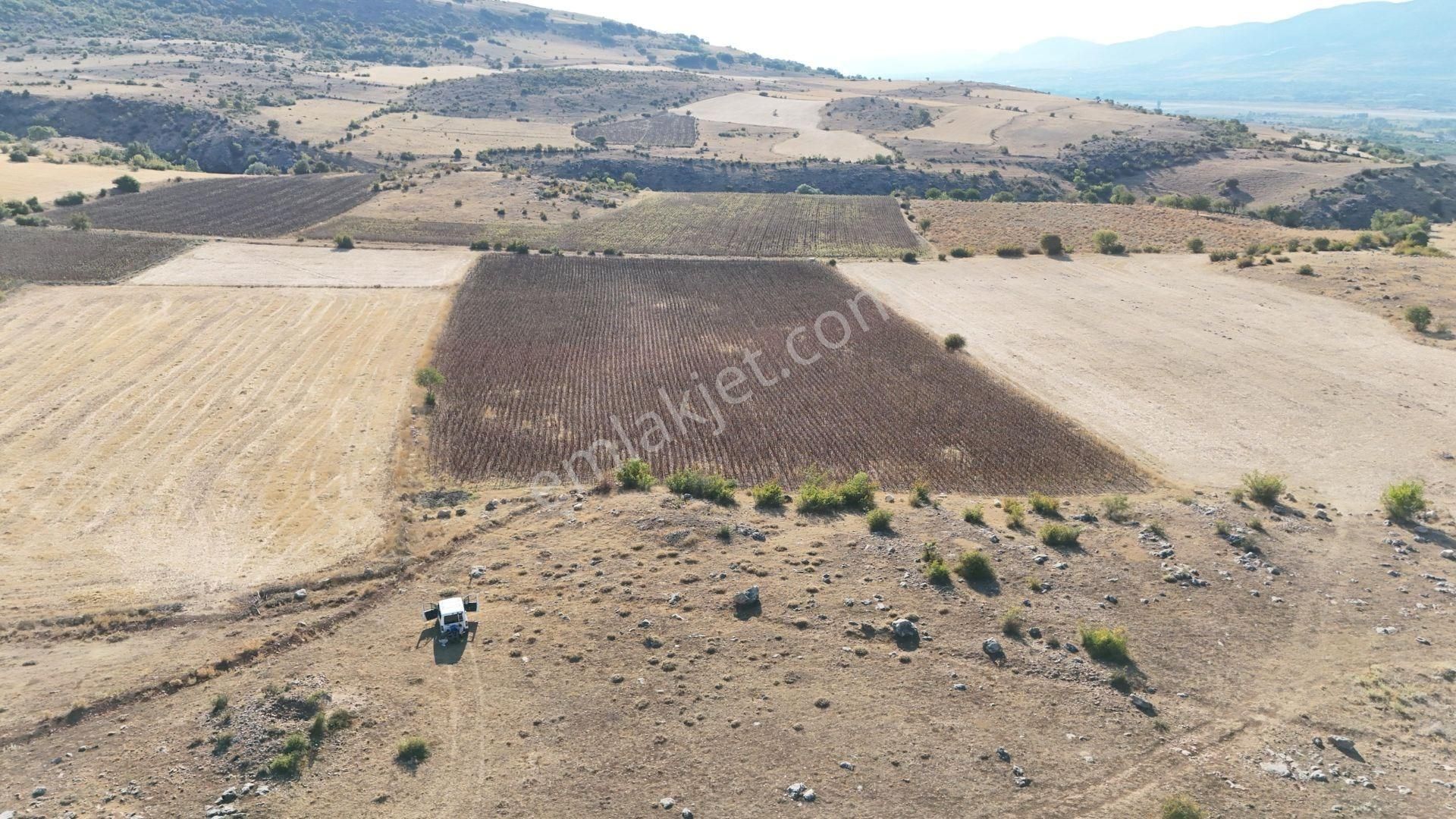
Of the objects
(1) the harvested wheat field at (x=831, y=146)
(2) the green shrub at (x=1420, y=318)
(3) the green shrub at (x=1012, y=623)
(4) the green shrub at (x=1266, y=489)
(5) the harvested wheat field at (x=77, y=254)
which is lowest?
(3) the green shrub at (x=1012, y=623)

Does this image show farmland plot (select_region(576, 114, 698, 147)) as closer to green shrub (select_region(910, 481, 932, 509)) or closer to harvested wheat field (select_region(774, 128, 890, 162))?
harvested wheat field (select_region(774, 128, 890, 162))

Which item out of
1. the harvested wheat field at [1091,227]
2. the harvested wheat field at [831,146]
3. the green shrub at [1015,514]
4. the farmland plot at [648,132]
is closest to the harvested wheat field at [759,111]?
the harvested wheat field at [831,146]

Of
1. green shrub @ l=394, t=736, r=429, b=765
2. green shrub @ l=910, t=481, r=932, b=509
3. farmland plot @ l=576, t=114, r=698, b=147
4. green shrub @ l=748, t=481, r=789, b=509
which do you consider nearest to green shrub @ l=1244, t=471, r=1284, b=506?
green shrub @ l=910, t=481, r=932, b=509

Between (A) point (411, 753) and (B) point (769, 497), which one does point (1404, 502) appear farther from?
(A) point (411, 753)

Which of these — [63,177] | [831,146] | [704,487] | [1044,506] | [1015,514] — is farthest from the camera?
[831,146]

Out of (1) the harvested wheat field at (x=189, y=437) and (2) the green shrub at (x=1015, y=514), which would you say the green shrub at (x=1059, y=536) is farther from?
(1) the harvested wheat field at (x=189, y=437)

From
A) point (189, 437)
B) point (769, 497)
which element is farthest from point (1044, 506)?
point (189, 437)
